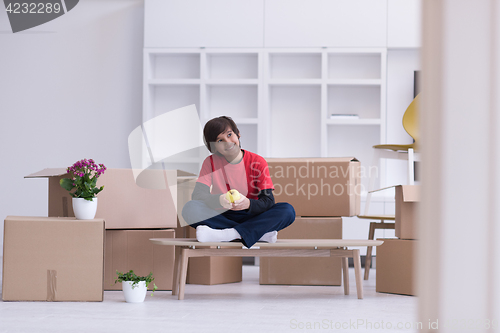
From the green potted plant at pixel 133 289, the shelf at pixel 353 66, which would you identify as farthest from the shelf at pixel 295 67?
the green potted plant at pixel 133 289

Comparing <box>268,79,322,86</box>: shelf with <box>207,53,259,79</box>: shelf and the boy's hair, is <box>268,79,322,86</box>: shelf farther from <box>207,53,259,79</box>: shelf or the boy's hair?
the boy's hair

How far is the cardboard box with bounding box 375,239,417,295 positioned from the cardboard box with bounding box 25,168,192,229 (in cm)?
91

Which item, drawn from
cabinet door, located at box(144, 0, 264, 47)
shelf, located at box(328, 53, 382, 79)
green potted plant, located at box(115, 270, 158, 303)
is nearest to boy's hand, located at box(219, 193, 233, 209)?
green potted plant, located at box(115, 270, 158, 303)

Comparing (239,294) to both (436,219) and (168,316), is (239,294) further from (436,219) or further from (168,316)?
(436,219)

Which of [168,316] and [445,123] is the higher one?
[445,123]

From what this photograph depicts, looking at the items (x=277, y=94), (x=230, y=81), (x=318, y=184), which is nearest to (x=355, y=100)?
(x=277, y=94)

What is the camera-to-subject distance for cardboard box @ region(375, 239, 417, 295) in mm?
2074

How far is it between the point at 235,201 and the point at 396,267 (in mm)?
764

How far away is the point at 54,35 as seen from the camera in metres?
3.98

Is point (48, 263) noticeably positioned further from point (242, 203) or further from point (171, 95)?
point (171, 95)

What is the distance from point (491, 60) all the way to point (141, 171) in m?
1.83

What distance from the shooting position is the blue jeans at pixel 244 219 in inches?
75.1

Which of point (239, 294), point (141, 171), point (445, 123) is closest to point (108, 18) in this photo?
point (141, 171)

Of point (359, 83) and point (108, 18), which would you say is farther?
point (108, 18)
